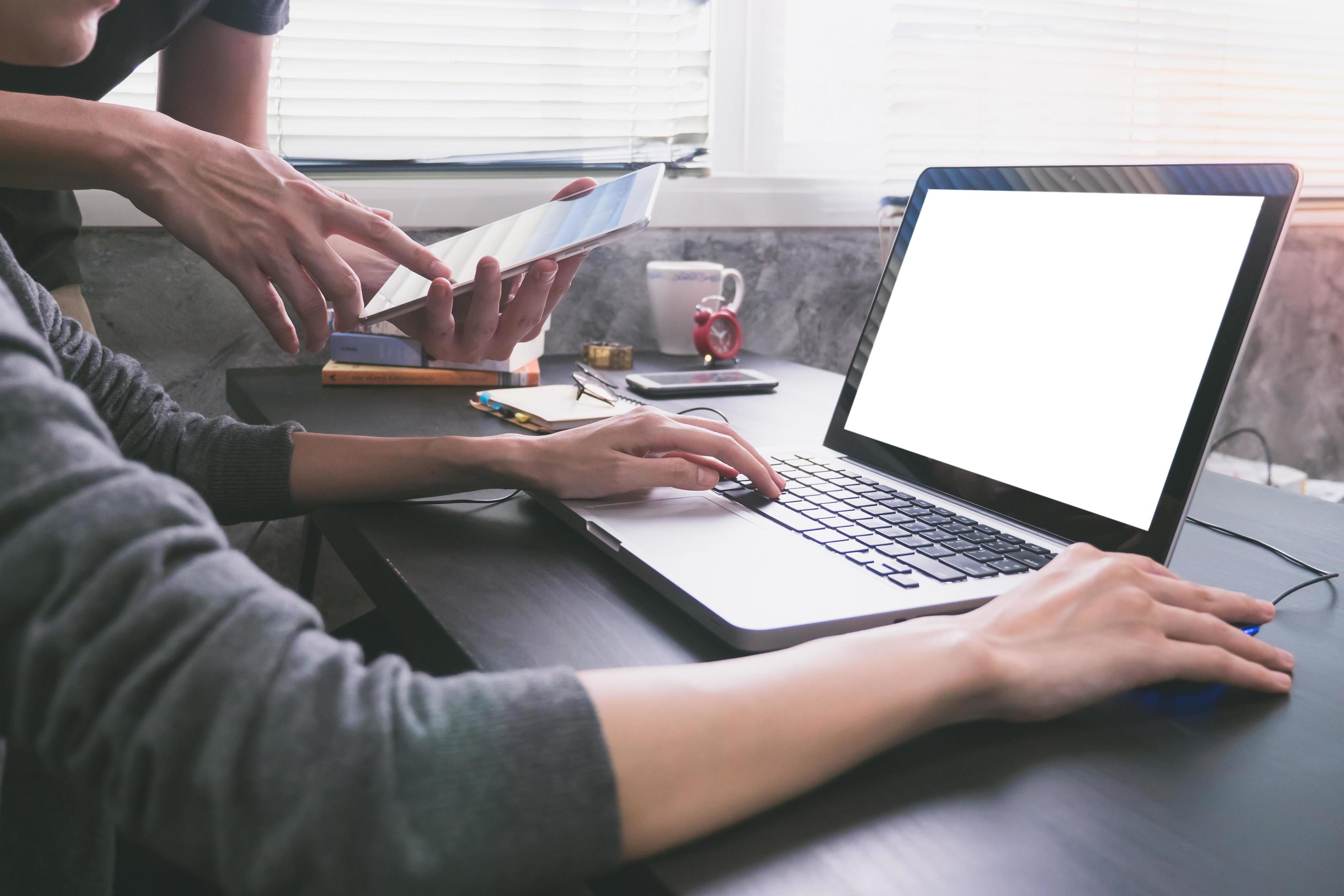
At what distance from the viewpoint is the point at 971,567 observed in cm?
61

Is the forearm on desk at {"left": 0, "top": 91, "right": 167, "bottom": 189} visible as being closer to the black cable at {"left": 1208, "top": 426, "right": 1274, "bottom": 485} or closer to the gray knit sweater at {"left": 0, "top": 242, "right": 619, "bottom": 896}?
the gray knit sweater at {"left": 0, "top": 242, "right": 619, "bottom": 896}

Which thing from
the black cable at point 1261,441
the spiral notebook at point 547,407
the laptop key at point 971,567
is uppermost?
the laptop key at point 971,567

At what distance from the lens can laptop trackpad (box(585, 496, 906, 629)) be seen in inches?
20.7

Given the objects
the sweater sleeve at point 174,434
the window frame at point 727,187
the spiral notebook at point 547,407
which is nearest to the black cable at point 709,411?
the spiral notebook at point 547,407

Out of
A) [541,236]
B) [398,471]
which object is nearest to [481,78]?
[541,236]

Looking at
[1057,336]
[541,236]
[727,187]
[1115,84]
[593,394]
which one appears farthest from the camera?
[1115,84]

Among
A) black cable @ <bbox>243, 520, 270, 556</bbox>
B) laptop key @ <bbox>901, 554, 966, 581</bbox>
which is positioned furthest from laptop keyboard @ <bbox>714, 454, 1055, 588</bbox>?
black cable @ <bbox>243, 520, 270, 556</bbox>

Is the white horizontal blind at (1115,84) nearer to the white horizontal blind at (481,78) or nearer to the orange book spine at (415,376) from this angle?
the white horizontal blind at (481,78)

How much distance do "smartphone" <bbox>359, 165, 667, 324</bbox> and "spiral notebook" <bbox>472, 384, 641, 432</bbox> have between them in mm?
155

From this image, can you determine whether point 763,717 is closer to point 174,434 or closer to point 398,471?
point 398,471

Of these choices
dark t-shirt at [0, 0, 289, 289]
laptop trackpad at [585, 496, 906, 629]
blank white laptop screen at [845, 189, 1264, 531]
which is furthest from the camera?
dark t-shirt at [0, 0, 289, 289]

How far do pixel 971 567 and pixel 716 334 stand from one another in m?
1.00

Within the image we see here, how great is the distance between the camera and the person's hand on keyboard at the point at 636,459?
0.74 m

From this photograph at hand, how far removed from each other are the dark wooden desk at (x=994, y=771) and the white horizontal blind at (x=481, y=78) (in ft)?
3.58
